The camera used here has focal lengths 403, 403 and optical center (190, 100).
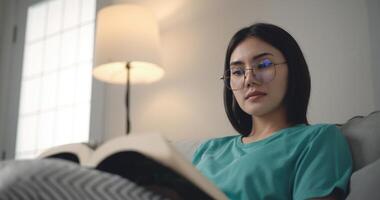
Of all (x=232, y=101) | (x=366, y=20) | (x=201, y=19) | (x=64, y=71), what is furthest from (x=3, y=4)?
(x=366, y=20)

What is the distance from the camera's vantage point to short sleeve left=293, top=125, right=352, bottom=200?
787 millimetres

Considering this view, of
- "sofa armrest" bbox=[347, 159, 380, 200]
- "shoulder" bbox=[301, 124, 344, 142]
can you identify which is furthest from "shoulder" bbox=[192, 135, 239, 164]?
"sofa armrest" bbox=[347, 159, 380, 200]

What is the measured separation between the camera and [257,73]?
1.05 meters

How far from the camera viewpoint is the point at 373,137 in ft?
3.03

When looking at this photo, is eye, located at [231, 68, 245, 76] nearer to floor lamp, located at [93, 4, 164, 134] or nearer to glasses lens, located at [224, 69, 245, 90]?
glasses lens, located at [224, 69, 245, 90]

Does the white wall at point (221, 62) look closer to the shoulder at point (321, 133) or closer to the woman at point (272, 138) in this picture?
the woman at point (272, 138)

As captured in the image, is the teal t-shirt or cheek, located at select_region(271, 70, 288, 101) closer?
the teal t-shirt

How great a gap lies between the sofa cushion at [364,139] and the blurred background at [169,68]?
428mm

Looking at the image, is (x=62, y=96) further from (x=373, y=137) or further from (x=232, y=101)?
(x=373, y=137)

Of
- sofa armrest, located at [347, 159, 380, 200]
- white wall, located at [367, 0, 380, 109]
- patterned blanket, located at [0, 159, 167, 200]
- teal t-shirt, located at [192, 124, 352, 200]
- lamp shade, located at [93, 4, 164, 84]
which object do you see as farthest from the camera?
lamp shade, located at [93, 4, 164, 84]

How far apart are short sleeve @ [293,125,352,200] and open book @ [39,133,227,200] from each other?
0.38 metres

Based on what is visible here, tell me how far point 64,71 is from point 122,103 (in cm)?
62

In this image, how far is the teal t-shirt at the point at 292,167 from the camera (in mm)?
803

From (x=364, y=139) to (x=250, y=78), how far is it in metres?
0.31
